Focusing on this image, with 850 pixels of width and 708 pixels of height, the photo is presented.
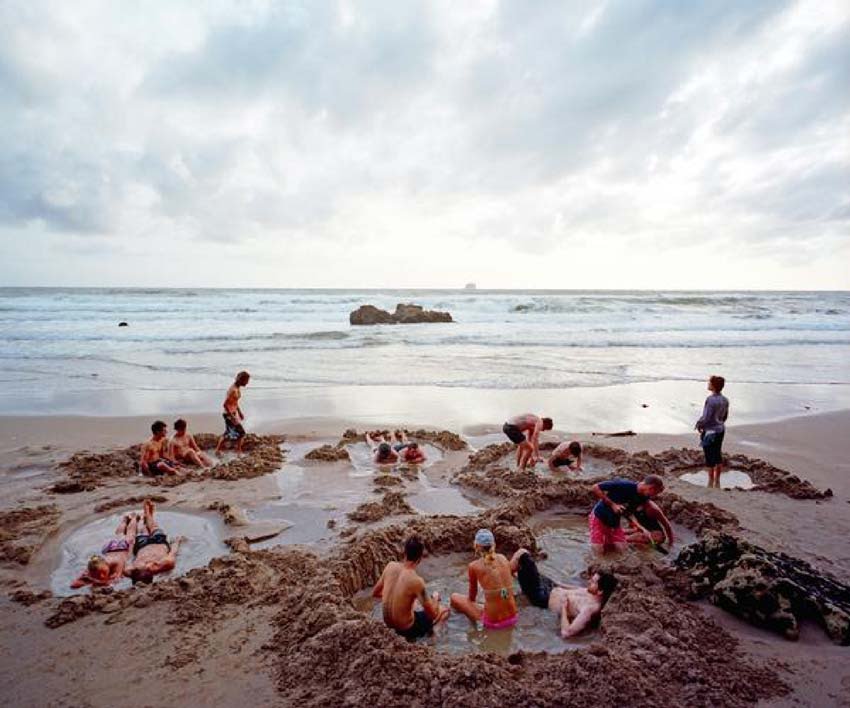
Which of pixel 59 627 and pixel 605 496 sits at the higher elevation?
pixel 605 496

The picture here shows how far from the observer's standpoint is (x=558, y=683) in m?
3.73

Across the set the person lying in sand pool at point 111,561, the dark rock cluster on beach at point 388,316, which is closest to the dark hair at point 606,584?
the person lying in sand pool at point 111,561

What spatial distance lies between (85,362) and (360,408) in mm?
12904

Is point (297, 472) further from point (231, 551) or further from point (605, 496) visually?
point (605, 496)

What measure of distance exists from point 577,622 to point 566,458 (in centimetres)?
461

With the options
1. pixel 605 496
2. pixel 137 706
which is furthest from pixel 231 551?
pixel 605 496

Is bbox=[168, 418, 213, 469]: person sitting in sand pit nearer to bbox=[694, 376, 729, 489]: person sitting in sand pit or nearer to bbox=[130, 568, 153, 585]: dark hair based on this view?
bbox=[130, 568, 153, 585]: dark hair

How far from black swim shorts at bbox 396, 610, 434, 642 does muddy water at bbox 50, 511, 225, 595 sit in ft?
8.50

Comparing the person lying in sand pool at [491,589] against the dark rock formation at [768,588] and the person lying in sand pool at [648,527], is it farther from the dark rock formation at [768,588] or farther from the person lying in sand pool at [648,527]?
the person lying in sand pool at [648,527]

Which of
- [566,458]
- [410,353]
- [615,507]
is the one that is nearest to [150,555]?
[615,507]

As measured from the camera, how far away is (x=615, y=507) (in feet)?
20.7

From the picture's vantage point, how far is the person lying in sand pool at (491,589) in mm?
4777

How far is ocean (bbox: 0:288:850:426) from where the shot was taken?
53.8ft

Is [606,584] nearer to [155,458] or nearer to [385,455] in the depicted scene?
[385,455]
